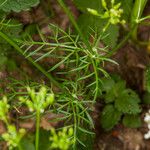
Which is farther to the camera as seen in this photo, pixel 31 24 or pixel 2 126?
pixel 31 24

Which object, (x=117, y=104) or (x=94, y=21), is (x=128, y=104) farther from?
(x=94, y=21)

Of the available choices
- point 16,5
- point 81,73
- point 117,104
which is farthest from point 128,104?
point 16,5


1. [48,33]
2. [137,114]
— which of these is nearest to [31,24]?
[48,33]

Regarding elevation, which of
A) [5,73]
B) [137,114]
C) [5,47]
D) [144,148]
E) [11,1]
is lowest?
[144,148]

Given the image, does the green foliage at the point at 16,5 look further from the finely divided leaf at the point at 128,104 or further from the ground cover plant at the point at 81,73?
the finely divided leaf at the point at 128,104

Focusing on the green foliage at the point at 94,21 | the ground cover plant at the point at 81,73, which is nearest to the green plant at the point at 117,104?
the ground cover plant at the point at 81,73

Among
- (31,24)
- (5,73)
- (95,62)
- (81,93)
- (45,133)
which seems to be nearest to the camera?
(95,62)

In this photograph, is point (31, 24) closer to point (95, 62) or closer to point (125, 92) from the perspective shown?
point (125, 92)

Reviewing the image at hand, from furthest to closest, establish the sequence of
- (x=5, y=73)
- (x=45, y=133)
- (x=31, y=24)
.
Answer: (x=31, y=24) → (x=5, y=73) → (x=45, y=133)
